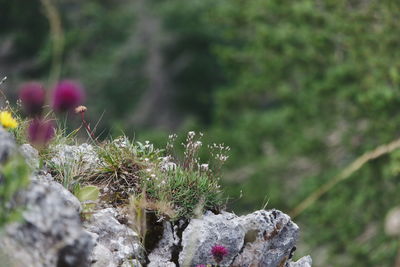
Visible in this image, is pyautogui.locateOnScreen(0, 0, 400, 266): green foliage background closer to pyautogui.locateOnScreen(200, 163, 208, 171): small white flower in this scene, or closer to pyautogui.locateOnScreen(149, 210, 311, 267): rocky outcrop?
pyautogui.locateOnScreen(200, 163, 208, 171): small white flower

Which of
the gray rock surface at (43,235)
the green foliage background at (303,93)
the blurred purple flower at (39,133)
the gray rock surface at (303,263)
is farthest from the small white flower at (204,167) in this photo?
the green foliage background at (303,93)

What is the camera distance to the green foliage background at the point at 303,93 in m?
16.3

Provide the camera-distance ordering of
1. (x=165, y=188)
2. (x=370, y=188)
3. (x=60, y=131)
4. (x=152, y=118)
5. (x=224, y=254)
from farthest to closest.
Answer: (x=152, y=118) < (x=370, y=188) < (x=60, y=131) < (x=165, y=188) < (x=224, y=254)

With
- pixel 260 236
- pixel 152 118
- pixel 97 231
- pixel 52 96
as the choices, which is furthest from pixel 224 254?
pixel 152 118

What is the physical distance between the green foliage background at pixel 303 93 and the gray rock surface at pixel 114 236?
263 inches

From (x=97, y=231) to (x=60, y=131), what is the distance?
0.83 meters

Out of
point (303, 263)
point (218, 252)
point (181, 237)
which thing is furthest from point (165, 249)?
point (303, 263)

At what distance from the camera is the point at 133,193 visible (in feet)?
15.1

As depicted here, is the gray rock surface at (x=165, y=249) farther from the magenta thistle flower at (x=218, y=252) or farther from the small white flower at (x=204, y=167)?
the small white flower at (x=204, y=167)

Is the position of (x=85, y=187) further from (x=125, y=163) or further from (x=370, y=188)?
(x=370, y=188)

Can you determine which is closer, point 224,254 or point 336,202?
point 224,254

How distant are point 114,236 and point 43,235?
111 centimetres

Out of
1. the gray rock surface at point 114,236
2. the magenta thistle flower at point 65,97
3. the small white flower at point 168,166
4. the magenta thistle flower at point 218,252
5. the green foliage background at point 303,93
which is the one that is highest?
the green foliage background at point 303,93

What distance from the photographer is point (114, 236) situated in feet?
14.1
